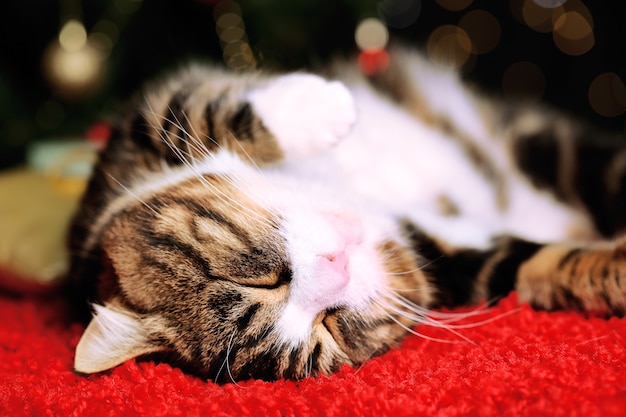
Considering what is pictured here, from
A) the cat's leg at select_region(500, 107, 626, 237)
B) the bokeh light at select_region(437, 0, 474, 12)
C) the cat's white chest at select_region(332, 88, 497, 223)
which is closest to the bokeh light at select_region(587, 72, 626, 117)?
the bokeh light at select_region(437, 0, 474, 12)

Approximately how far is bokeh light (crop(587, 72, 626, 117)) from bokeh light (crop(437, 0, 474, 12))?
51cm

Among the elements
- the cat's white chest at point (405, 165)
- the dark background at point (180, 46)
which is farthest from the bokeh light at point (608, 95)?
the cat's white chest at point (405, 165)

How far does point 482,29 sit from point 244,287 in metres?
1.62

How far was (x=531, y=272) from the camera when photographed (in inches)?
36.2

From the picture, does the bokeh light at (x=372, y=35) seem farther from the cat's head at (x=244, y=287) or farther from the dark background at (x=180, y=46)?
the cat's head at (x=244, y=287)

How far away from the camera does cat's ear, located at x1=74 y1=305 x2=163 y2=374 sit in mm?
725

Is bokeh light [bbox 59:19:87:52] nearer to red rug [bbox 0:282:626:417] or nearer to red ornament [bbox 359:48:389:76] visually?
red ornament [bbox 359:48:389:76]

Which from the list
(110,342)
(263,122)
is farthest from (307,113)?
(110,342)

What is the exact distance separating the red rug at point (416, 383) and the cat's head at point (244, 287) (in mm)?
38

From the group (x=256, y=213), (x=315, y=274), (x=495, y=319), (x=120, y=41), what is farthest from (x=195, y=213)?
(x=120, y=41)

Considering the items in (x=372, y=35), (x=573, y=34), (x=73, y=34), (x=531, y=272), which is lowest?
(x=531, y=272)

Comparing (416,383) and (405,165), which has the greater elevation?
(405,165)

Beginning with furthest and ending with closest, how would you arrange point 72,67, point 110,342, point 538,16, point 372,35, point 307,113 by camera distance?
1. point 538,16
2. point 372,35
3. point 72,67
4. point 307,113
5. point 110,342

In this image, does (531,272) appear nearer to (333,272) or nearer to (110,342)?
(333,272)
